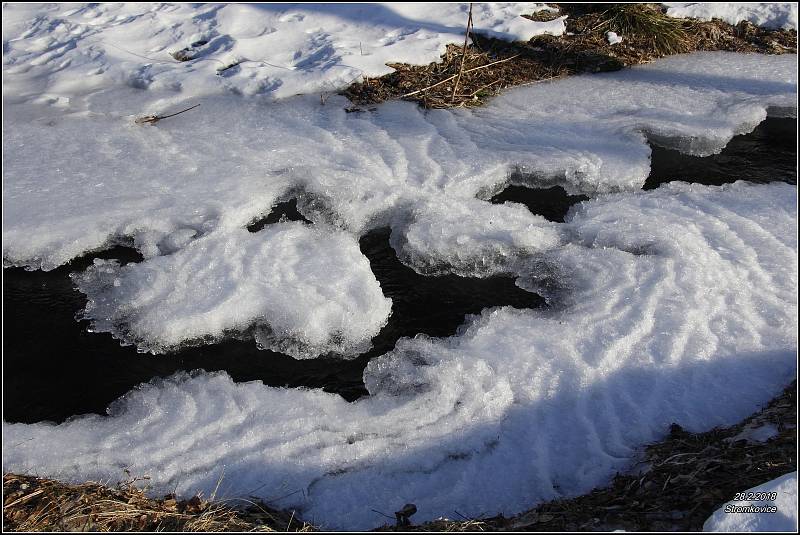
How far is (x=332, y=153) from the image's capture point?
220 inches

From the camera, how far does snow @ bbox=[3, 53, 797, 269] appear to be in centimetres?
492

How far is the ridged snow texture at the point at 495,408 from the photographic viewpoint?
3.38 metres

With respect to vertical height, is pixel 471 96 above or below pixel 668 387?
above

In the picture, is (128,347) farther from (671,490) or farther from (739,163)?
(739,163)

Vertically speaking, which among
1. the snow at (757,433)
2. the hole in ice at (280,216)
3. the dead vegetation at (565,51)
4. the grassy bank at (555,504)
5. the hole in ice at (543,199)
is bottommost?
the snow at (757,433)

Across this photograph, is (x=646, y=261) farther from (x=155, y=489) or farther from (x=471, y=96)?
(x=155, y=489)

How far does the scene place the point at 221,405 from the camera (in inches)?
148

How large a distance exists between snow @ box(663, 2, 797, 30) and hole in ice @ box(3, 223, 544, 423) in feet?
16.3

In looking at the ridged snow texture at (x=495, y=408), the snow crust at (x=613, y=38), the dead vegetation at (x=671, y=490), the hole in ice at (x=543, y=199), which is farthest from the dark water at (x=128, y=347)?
the snow crust at (x=613, y=38)

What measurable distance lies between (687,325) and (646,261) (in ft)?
2.00

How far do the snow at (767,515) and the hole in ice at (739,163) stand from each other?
3172 millimetres

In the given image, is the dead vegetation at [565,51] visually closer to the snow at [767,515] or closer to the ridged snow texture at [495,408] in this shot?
the ridged snow texture at [495,408]

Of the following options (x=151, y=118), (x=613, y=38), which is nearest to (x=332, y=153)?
(x=151, y=118)

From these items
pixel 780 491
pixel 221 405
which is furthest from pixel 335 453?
pixel 780 491
